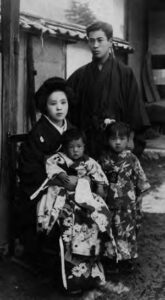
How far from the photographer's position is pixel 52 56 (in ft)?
28.2

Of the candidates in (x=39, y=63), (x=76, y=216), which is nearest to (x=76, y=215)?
(x=76, y=216)

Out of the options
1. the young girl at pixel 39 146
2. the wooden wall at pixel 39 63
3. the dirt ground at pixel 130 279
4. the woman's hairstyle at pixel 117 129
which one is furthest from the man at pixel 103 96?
the wooden wall at pixel 39 63

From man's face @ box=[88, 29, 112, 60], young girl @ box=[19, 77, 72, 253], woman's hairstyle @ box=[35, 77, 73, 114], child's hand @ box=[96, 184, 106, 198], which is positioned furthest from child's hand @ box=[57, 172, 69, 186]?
man's face @ box=[88, 29, 112, 60]

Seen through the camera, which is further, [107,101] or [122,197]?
[107,101]

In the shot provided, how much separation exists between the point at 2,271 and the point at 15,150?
1126 mm

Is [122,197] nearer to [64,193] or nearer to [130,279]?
[64,193]

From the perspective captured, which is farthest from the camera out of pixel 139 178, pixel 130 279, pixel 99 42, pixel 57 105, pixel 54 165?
pixel 99 42

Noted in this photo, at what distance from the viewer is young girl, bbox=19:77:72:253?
409cm

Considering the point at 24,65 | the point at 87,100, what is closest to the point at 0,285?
the point at 87,100

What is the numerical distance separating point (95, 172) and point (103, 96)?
898 mm

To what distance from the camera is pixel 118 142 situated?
4.26m

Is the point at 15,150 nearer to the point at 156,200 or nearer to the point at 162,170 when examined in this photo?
the point at 156,200

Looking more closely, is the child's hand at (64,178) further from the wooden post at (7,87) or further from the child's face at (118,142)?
the wooden post at (7,87)

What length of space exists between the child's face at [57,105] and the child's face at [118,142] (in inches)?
19.5
